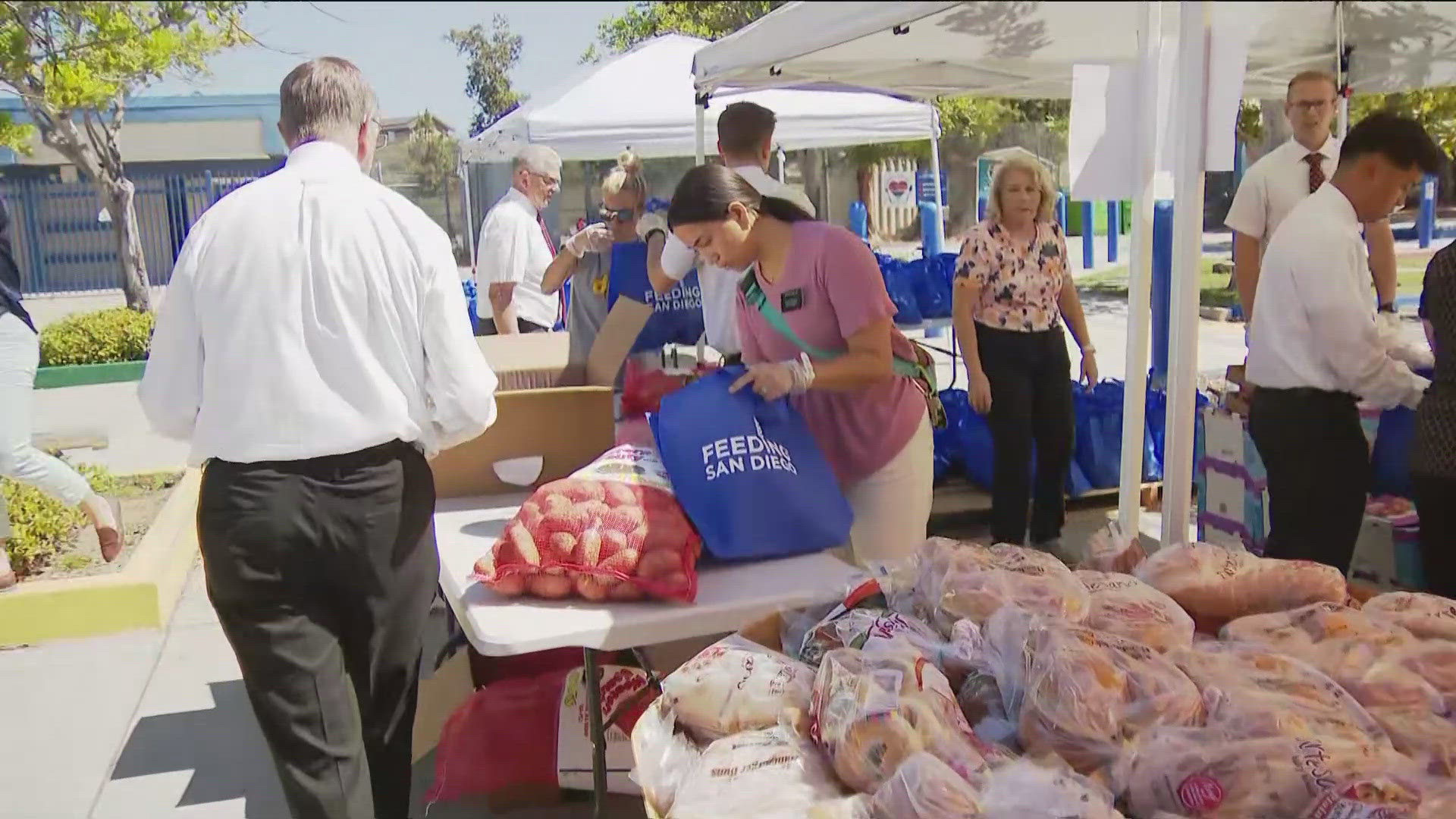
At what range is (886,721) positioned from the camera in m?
1.45

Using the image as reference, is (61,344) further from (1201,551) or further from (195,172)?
(195,172)

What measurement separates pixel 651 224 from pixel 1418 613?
2632 mm

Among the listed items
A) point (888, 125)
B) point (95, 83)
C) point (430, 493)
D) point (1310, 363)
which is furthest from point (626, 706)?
point (95, 83)

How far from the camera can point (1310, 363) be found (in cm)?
257

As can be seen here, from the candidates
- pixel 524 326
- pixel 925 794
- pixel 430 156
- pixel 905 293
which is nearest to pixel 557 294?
pixel 524 326

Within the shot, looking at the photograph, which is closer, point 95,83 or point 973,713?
point 973,713

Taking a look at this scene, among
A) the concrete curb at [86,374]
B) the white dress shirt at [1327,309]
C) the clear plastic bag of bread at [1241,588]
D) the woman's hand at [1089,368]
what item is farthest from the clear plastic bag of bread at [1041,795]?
the concrete curb at [86,374]

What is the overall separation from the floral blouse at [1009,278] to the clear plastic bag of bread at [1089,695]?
9.00ft

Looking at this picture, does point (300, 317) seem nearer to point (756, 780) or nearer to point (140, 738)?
point (756, 780)

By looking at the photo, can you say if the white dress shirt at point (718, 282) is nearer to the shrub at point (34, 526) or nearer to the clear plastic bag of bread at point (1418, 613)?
the clear plastic bag of bread at point (1418, 613)

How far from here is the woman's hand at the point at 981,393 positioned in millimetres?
4191

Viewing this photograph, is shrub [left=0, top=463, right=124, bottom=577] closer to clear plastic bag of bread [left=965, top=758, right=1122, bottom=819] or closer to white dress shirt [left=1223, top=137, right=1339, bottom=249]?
clear plastic bag of bread [left=965, top=758, right=1122, bottom=819]

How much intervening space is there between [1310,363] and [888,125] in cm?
522

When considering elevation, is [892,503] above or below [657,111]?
below
